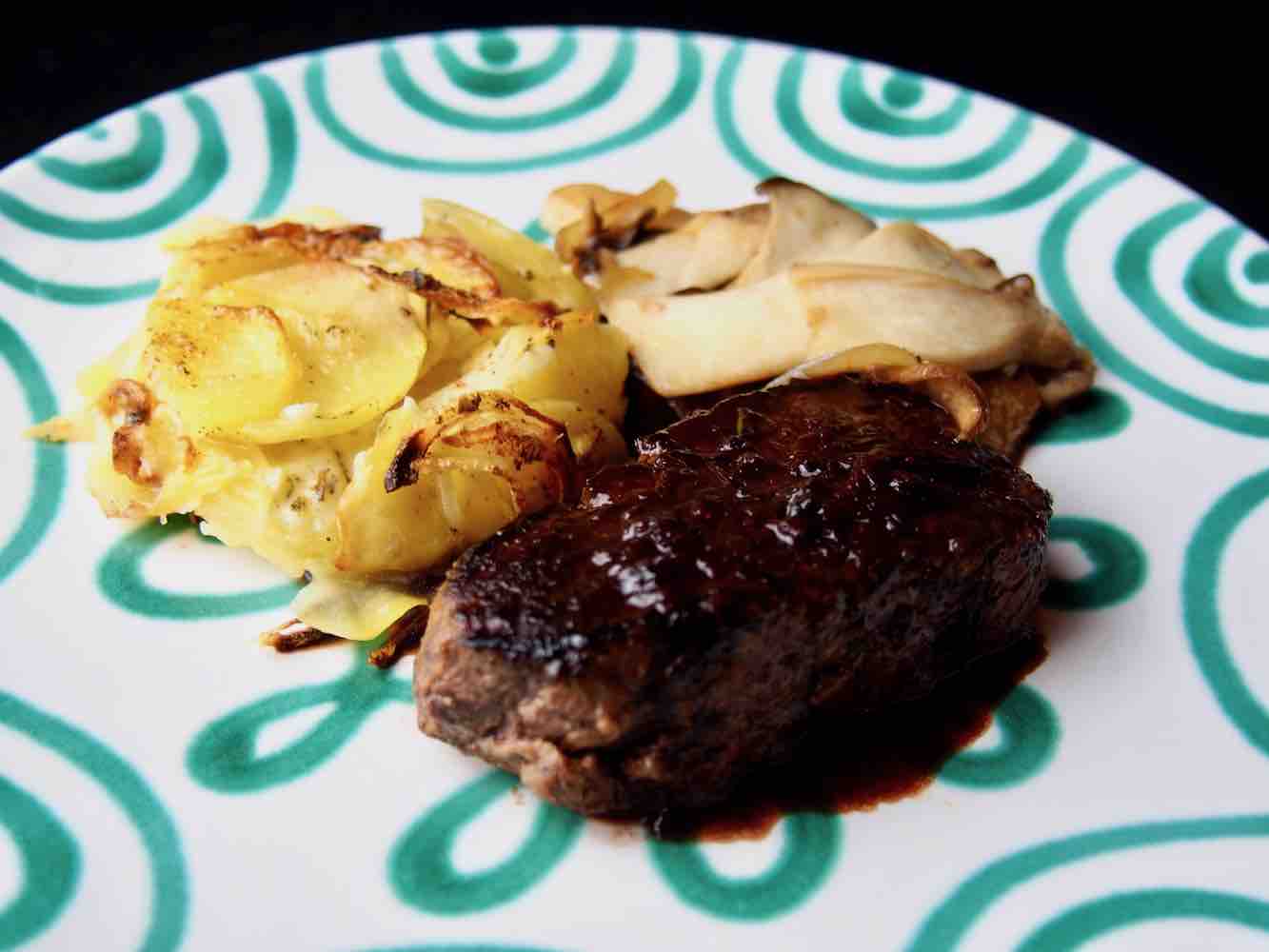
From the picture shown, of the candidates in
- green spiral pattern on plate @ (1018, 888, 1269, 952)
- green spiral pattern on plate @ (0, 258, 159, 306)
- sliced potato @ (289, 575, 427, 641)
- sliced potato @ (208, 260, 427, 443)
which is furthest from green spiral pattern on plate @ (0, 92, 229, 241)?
green spiral pattern on plate @ (1018, 888, 1269, 952)

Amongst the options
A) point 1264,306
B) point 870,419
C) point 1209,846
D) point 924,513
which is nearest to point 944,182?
point 1264,306

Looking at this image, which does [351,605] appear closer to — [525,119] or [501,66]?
[525,119]

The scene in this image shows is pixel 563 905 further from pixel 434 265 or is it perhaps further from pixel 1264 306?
pixel 1264 306

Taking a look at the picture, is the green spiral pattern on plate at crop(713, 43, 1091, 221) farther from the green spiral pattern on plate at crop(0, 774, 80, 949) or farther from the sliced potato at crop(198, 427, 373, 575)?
the green spiral pattern on plate at crop(0, 774, 80, 949)

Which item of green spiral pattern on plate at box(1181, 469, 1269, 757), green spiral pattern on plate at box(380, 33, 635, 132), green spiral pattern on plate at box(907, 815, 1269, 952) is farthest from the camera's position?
green spiral pattern on plate at box(380, 33, 635, 132)

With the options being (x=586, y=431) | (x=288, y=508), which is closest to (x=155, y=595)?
(x=288, y=508)

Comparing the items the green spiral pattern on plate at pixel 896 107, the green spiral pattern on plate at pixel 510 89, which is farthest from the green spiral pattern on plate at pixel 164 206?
the green spiral pattern on plate at pixel 896 107
